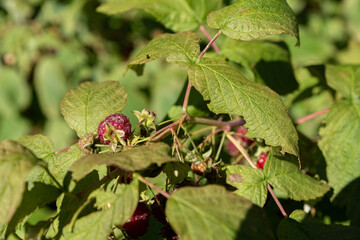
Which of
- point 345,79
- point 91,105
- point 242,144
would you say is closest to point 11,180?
point 91,105

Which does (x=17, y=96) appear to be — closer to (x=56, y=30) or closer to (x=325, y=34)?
(x=56, y=30)

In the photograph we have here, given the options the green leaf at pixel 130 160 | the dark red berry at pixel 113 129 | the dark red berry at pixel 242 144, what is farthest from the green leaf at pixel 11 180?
the dark red berry at pixel 242 144

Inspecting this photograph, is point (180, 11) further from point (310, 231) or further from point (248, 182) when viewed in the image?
point (310, 231)

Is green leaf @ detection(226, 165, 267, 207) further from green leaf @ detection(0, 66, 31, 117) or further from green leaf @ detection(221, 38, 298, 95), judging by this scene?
green leaf @ detection(0, 66, 31, 117)

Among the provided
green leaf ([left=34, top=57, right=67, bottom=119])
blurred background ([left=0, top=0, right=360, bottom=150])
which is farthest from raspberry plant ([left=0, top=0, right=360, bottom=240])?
green leaf ([left=34, top=57, right=67, bottom=119])

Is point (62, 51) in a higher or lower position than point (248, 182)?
lower

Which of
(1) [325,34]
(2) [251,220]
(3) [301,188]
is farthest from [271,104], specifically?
(1) [325,34]
